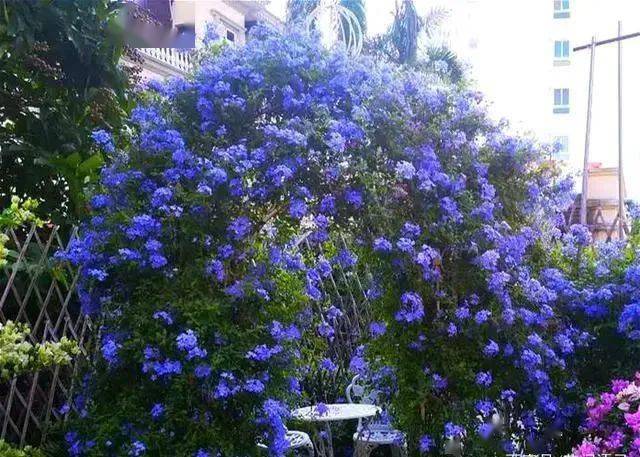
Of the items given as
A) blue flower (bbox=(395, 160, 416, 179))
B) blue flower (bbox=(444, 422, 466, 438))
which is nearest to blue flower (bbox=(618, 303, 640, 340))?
blue flower (bbox=(444, 422, 466, 438))

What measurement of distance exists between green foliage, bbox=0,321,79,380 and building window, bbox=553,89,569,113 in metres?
33.0

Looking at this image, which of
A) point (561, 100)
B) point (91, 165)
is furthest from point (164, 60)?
point (561, 100)

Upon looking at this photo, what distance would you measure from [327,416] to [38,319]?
153cm

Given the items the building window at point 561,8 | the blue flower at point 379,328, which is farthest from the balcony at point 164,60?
the building window at point 561,8

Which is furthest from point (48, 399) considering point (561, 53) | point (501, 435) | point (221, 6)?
point (561, 53)

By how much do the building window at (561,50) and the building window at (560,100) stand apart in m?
1.46

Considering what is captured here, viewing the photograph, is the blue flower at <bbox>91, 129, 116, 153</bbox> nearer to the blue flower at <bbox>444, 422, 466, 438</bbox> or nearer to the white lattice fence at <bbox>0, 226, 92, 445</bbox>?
the white lattice fence at <bbox>0, 226, 92, 445</bbox>

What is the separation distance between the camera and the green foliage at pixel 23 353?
240 cm

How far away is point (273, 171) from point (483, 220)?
94cm

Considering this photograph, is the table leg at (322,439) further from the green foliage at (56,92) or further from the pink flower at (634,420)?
the green foliage at (56,92)

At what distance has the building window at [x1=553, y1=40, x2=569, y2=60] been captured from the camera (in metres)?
32.6

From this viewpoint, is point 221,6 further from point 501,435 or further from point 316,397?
point 501,435

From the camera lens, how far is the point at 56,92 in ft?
13.0

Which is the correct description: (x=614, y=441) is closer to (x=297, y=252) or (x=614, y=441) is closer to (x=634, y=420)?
(x=634, y=420)
